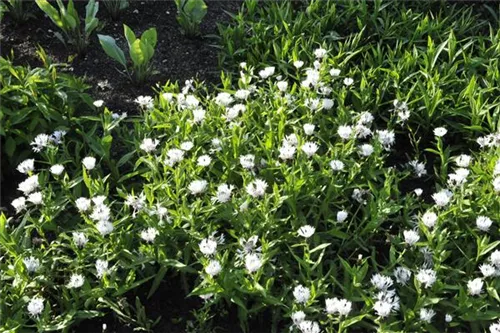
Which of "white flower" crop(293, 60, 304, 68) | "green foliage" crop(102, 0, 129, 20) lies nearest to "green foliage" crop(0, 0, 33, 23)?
"green foliage" crop(102, 0, 129, 20)

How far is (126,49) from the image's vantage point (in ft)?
15.5

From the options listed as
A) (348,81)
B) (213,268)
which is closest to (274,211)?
(213,268)

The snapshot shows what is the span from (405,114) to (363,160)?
397 mm

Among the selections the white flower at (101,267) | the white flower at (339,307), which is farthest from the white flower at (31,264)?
the white flower at (339,307)

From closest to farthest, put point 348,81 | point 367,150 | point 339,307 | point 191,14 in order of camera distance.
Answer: point 339,307 < point 367,150 < point 348,81 < point 191,14

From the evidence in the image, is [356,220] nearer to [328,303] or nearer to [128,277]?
[328,303]

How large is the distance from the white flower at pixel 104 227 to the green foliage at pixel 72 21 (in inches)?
72.6

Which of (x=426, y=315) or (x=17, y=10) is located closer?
(x=426, y=315)

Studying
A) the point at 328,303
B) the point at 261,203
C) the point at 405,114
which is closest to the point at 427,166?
the point at 405,114

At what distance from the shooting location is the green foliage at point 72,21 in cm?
432

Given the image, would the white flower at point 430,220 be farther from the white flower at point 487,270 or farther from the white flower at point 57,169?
the white flower at point 57,169

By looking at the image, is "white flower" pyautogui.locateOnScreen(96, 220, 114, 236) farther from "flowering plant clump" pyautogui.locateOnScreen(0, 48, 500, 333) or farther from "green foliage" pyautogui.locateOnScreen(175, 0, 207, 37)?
"green foliage" pyautogui.locateOnScreen(175, 0, 207, 37)

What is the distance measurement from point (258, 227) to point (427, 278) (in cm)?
75

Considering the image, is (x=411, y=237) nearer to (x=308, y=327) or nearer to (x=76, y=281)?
(x=308, y=327)
